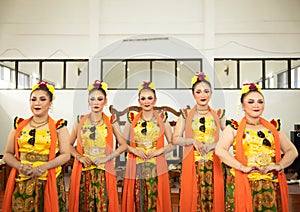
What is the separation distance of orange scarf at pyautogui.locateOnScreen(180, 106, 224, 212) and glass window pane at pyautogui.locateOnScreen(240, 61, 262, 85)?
427 centimetres

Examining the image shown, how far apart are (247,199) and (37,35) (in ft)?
19.2

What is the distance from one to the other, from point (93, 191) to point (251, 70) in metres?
5.03

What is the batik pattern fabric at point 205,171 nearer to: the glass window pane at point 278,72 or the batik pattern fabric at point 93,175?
the batik pattern fabric at point 93,175

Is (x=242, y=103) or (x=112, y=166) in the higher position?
(x=242, y=103)

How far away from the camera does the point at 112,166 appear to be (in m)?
2.99

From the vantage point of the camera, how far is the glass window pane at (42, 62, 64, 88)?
7.35m

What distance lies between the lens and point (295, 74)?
7.25 m

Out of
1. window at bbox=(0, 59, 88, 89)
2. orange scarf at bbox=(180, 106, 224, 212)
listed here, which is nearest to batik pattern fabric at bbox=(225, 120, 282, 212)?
orange scarf at bbox=(180, 106, 224, 212)

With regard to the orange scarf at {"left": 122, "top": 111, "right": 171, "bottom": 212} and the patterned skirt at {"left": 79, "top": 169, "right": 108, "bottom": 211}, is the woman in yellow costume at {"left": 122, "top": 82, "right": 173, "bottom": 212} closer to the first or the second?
the orange scarf at {"left": 122, "top": 111, "right": 171, "bottom": 212}

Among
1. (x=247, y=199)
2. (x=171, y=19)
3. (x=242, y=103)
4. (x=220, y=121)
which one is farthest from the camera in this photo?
(x=171, y=19)

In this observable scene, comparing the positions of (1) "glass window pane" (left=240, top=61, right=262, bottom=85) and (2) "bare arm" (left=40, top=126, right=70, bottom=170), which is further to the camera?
(1) "glass window pane" (left=240, top=61, right=262, bottom=85)

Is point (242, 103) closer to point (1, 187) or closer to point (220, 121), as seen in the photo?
point (220, 121)

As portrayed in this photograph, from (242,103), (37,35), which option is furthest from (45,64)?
(242,103)

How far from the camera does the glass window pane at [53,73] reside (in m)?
7.35
